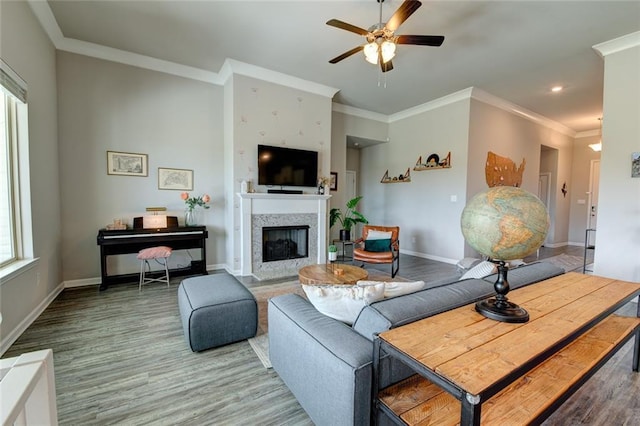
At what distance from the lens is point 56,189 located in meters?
3.40

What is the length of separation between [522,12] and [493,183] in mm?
3285

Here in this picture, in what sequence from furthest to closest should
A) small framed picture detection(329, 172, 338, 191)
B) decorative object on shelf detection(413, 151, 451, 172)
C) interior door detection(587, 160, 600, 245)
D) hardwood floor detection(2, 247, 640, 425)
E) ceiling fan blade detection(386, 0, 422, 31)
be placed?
1. interior door detection(587, 160, 600, 245)
2. small framed picture detection(329, 172, 338, 191)
3. decorative object on shelf detection(413, 151, 451, 172)
4. ceiling fan blade detection(386, 0, 422, 31)
5. hardwood floor detection(2, 247, 640, 425)

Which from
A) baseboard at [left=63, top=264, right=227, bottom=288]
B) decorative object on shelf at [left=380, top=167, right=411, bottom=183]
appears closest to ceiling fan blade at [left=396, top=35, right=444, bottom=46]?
decorative object on shelf at [left=380, top=167, right=411, bottom=183]

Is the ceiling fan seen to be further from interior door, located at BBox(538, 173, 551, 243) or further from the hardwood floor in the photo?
interior door, located at BBox(538, 173, 551, 243)

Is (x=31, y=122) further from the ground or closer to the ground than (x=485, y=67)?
closer to the ground

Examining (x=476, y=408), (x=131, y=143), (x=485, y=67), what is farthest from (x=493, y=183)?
(x=131, y=143)

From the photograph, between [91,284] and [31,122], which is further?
[91,284]

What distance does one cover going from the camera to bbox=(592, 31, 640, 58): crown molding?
3.25 m

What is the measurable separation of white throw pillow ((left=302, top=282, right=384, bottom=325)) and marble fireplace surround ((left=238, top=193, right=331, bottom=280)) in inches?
109

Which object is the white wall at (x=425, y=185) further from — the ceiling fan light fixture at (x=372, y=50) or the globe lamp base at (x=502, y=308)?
the globe lamp base at (x=502, y=308)

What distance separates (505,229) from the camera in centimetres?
116

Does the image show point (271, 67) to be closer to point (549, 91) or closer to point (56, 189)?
point (56, 189)

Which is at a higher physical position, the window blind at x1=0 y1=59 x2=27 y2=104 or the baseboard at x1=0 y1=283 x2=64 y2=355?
the window blind at x1=0 y1=59 x2=27 y2=104

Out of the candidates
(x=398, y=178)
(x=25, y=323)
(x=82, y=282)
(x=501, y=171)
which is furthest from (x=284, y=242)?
(x=501, y=171)
